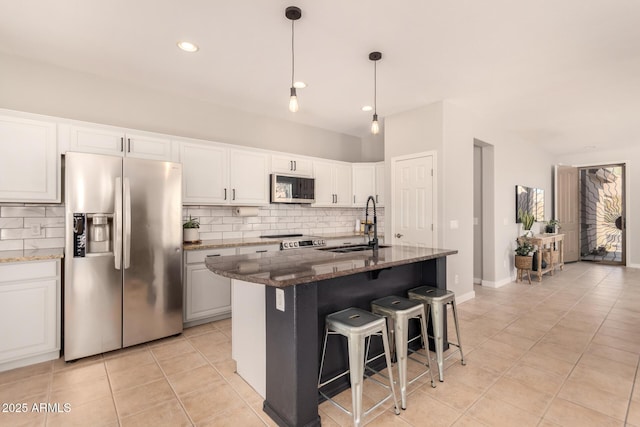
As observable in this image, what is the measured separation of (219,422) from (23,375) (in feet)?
6.13

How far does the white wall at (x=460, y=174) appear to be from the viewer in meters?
4.09

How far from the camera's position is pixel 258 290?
2.07 meters

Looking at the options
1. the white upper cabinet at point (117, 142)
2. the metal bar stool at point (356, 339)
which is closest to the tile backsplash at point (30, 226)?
the white upper cabinet at point (117, 142)

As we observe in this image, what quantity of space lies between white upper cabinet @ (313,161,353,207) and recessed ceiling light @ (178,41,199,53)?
2.53 metres

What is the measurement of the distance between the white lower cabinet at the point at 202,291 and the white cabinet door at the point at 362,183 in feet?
8.60

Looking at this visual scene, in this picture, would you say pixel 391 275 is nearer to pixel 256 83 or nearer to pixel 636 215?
pixel 256 83

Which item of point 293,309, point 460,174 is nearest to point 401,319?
point 293,309

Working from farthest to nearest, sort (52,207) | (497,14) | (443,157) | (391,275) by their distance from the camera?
(443,157) < (52,207) < (391,275) < (497,14)

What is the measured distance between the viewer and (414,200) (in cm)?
438

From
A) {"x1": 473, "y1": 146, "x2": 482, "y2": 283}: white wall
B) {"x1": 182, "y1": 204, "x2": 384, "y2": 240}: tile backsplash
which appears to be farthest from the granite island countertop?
{"x1": 473, "y1": 146, "x2": 482, "y2": 283}: white wall

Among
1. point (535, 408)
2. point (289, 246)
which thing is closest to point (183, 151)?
point (289, 246)

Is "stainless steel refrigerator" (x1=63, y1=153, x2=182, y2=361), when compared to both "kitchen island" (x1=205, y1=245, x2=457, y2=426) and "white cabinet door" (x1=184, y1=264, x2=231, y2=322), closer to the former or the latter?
"white cabinet door" (x1=184, y1=264, x2=231, y2=322)

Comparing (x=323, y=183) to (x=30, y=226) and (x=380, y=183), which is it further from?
(x=30, y=226)

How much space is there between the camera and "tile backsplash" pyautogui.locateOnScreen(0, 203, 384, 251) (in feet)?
9.68
